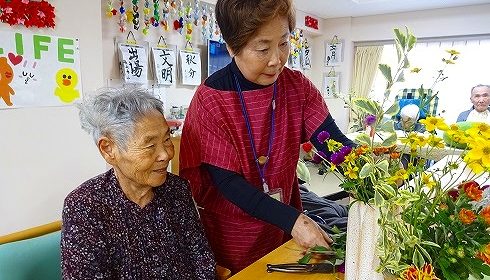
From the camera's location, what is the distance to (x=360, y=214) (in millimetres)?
769

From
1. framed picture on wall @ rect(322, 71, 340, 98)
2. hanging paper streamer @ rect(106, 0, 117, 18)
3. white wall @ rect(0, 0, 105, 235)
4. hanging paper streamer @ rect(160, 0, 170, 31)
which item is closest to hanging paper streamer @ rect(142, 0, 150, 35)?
hanging paper streamer @ rect(160, 0, 170, 31)

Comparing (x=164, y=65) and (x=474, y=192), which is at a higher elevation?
(x=164, y=65)

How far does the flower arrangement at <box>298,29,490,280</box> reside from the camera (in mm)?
630

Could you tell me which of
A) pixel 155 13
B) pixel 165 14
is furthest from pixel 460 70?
pixel 155 13

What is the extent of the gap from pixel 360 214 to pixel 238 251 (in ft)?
1.95

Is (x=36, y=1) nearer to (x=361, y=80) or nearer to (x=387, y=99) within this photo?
(x=387, y=99)

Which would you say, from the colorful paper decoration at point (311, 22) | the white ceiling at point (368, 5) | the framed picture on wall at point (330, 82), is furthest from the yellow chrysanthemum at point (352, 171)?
the framed picture on wall at point (330, 82)

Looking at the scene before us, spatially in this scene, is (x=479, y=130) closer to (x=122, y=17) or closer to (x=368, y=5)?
(x=122, y=17)

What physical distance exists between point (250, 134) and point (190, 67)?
103 inches

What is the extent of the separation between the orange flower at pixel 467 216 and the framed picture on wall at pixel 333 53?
5777mm

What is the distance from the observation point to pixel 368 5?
16.8 feet

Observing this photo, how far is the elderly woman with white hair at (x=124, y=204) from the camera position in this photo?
3.38 ft

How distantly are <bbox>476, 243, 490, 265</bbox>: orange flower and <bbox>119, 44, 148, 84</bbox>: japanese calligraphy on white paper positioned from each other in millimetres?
2790

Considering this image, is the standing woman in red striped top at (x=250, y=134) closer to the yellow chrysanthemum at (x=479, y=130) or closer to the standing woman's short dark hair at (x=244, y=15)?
the standing woman's short dark hair at (x=244, y=15)
